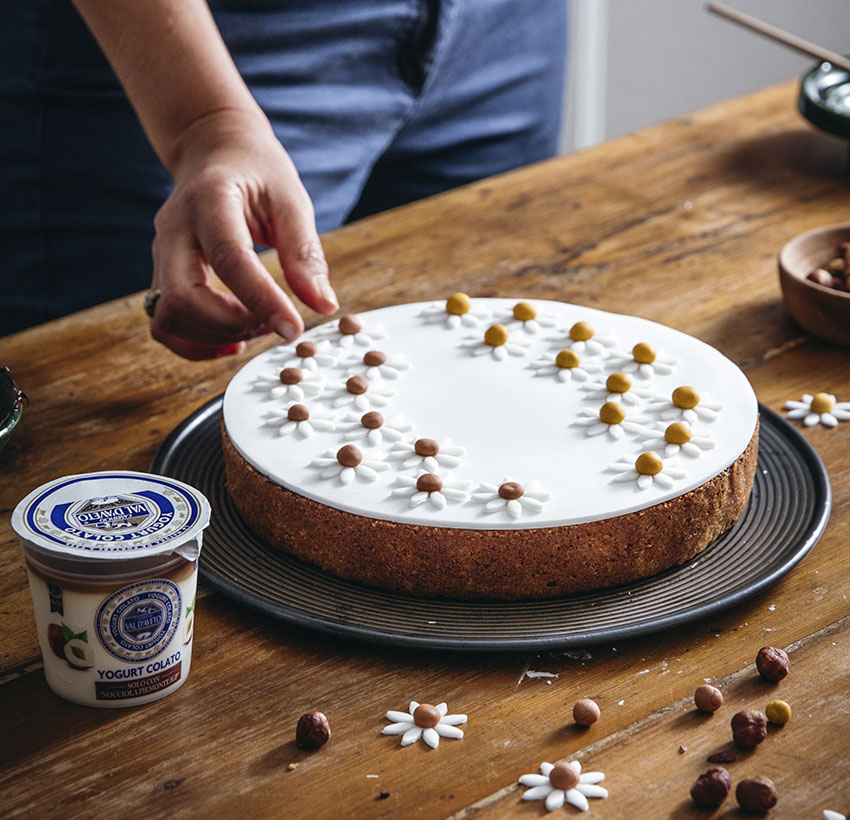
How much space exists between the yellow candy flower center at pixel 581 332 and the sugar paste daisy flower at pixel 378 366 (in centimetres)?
17

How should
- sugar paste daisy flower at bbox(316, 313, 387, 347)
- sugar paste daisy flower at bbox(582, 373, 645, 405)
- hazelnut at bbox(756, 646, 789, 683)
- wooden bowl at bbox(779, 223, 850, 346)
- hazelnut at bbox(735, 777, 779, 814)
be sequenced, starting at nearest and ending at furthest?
hazelnut at bbox(735, 777, 779, 814) → hazelnut at bbox(756, 646, 789, 683) → sugar paste daisy flower at bbox(582, 373, 645, 405) → sugar paste daisy flower at bbox(316, 313, 387, 347) → wooden bowl at bbox(779, 223, 850, 346)

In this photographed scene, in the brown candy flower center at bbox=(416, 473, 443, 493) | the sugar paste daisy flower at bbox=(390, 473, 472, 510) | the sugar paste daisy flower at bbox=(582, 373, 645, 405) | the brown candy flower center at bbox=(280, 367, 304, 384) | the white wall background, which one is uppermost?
the brown candy flower center at bbox=(416, 473, 443, 493)

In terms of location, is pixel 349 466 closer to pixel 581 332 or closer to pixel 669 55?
pixel 581 332

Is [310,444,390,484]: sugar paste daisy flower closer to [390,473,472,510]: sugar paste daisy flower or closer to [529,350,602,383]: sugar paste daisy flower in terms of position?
[390,473,472,510]: sugar paste daisy flower

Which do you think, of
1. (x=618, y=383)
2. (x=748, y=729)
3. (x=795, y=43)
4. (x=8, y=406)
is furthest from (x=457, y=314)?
(x=795, y=43)

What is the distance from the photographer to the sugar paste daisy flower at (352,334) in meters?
1.07

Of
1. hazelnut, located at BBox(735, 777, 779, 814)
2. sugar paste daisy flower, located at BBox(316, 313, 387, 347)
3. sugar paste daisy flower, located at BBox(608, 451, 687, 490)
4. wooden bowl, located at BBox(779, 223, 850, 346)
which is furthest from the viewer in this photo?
wooden bowl, located at BBox(779, 223, 850, 346)

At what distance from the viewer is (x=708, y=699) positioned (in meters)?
0.71

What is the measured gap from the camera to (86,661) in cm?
71

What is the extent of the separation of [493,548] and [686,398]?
25cm

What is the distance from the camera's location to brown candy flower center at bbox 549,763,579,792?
0.65 m

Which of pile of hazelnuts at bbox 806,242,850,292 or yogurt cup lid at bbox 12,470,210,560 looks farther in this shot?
pile of hazelnuts at bbox 806,242,850,292

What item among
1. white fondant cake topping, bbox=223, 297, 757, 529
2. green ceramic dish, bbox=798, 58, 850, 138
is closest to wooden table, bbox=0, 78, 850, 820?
white fondant cake topping, bbox=223, 297, 757, 529

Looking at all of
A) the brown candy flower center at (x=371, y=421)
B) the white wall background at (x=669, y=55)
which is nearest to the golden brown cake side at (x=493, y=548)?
the brown candy flower center at (x=371, y=421)
